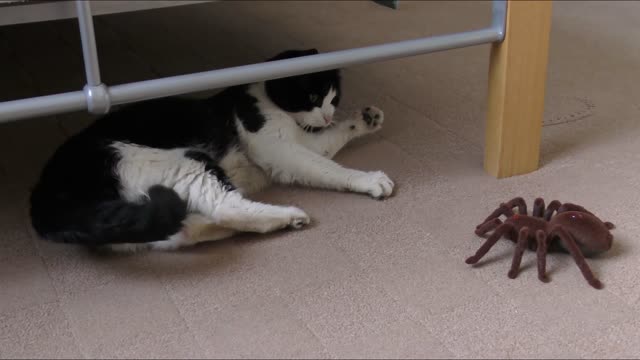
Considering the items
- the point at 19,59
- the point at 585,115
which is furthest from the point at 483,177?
the point at 19,59

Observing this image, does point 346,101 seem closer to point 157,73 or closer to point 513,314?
point 157,73

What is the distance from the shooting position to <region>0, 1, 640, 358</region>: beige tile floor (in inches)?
42.4

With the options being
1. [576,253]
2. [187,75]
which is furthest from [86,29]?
[576,253]

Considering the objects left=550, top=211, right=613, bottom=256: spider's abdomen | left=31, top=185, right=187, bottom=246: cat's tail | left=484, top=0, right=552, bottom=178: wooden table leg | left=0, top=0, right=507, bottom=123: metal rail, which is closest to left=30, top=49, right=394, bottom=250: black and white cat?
left=31, top=185, right=187, bottom=246: cat's tail

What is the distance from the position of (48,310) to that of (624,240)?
917 mm

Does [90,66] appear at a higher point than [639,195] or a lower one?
higher

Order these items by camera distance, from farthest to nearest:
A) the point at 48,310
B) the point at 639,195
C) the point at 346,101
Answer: the point at 346,101, the point at 639,195, the point at 48,310

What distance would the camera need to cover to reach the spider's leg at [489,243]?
1.23 metres

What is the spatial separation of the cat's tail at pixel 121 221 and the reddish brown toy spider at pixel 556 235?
47cm

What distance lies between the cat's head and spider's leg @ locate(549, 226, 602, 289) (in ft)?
1.81

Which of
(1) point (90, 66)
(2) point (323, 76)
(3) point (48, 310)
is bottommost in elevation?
(3) point (48, 310)

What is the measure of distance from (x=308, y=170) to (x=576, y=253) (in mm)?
523

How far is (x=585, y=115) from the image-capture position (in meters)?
1.79

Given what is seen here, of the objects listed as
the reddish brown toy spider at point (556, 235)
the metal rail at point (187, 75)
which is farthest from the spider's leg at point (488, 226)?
the metal rail at point (187, 75)
